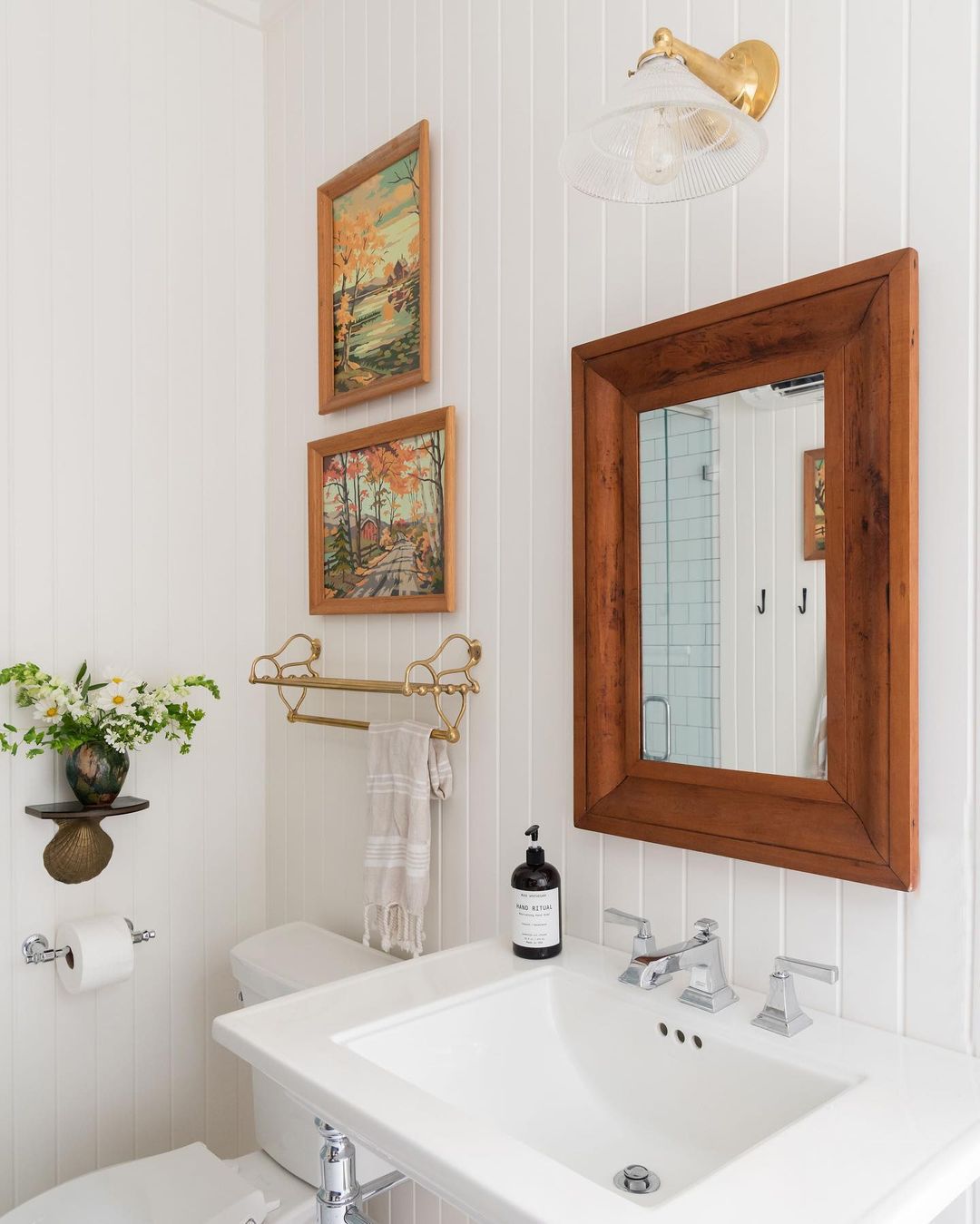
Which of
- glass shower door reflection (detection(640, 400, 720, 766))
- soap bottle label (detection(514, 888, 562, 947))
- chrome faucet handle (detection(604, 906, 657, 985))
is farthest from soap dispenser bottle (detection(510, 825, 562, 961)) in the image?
glass shower door reflection (detection(640, 400, 720, 766))

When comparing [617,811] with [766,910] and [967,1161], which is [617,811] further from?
[967,1161]

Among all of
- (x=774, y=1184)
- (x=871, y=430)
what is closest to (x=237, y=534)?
(x=871, y=430)

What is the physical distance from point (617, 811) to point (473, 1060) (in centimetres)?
37

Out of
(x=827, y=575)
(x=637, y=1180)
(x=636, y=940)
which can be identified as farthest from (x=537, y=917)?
(x=827, y=575)

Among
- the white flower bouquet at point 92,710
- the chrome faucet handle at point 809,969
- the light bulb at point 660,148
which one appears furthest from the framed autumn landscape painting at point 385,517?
the chrome faucet handle at point 809,969

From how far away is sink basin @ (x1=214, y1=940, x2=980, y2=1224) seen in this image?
79cm

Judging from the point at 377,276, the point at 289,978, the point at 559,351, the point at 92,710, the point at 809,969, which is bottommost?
the point at 289,978

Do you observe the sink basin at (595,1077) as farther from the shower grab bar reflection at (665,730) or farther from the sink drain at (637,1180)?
the shower grab bar reflection at (665,730)

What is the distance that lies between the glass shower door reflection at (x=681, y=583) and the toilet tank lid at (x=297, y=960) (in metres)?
0.76

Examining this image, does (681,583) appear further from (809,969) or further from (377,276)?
(377,276)

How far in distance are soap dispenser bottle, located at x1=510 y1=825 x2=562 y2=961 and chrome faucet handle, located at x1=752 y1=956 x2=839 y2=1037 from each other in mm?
325

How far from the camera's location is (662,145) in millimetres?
1045

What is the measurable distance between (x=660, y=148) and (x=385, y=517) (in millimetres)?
927

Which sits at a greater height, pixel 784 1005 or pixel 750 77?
pixel 750 77
